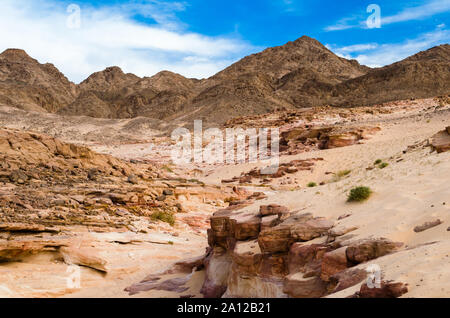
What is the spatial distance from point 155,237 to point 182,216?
3.44m

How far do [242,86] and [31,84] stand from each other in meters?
62.7

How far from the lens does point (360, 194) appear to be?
6.91 m

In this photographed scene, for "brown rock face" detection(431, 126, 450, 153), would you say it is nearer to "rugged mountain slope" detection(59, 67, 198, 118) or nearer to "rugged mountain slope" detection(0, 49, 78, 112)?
"rugged mountain slope" detection(59, 67, 198, 118)

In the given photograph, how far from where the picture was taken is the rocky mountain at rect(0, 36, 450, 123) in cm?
7475

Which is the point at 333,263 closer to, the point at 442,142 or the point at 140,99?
the point at 442,142

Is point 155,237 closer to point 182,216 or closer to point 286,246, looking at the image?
point 182,216

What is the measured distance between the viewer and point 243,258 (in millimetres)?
7207

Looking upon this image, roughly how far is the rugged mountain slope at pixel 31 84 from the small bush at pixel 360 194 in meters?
93.2

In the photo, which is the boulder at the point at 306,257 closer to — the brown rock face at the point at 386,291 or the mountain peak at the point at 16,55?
the brown rock face at the point at 386,291

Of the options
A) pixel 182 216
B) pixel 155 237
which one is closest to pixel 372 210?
pixel 155 237

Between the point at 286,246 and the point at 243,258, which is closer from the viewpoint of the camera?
the point at 286,246

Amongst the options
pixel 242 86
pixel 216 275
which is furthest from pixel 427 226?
pixel 242 86

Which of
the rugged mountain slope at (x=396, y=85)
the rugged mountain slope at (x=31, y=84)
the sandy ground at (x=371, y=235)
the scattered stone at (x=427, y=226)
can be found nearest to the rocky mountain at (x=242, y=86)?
the rugged mountain slope at (x=31, y=84)

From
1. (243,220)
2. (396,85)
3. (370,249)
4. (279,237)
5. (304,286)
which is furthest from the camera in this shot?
(396,85)
